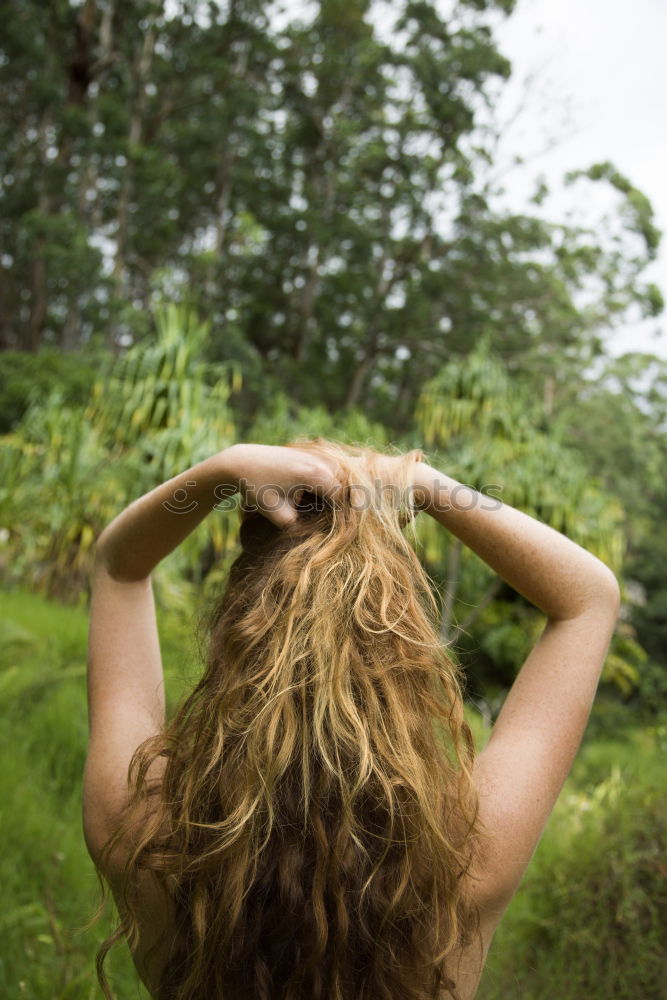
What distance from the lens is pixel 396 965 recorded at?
0.87 metres

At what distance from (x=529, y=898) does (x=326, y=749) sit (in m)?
2.40

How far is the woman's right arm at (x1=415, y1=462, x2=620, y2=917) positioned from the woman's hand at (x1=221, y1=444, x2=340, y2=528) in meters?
0.15

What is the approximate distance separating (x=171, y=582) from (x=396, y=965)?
6.23m

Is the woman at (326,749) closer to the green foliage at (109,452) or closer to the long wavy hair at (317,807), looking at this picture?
the long wavy hair at (317,807)

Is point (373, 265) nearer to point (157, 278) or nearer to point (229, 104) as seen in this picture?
point (229, 104)

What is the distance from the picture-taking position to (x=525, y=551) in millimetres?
1062

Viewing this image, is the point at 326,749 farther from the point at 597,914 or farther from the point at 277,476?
the point at 597,914

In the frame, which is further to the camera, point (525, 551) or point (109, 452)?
point (109, 452)

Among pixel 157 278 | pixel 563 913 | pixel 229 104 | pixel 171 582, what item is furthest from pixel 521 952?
pixel 229 104

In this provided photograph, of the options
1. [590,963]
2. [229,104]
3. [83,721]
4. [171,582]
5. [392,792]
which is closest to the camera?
[392,792]


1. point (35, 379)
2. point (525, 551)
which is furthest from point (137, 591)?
point (35, 379)

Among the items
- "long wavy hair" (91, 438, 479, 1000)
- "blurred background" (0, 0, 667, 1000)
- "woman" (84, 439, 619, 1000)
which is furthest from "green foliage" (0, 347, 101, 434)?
"long wavy hair" (91, 438, 479, 1000)

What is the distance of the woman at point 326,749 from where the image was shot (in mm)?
854

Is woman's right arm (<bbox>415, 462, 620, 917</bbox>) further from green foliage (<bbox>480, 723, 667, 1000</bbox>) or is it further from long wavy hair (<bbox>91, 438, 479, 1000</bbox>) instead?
green foliage (<bbox>480, 723, 667, 1000</bbox>)
